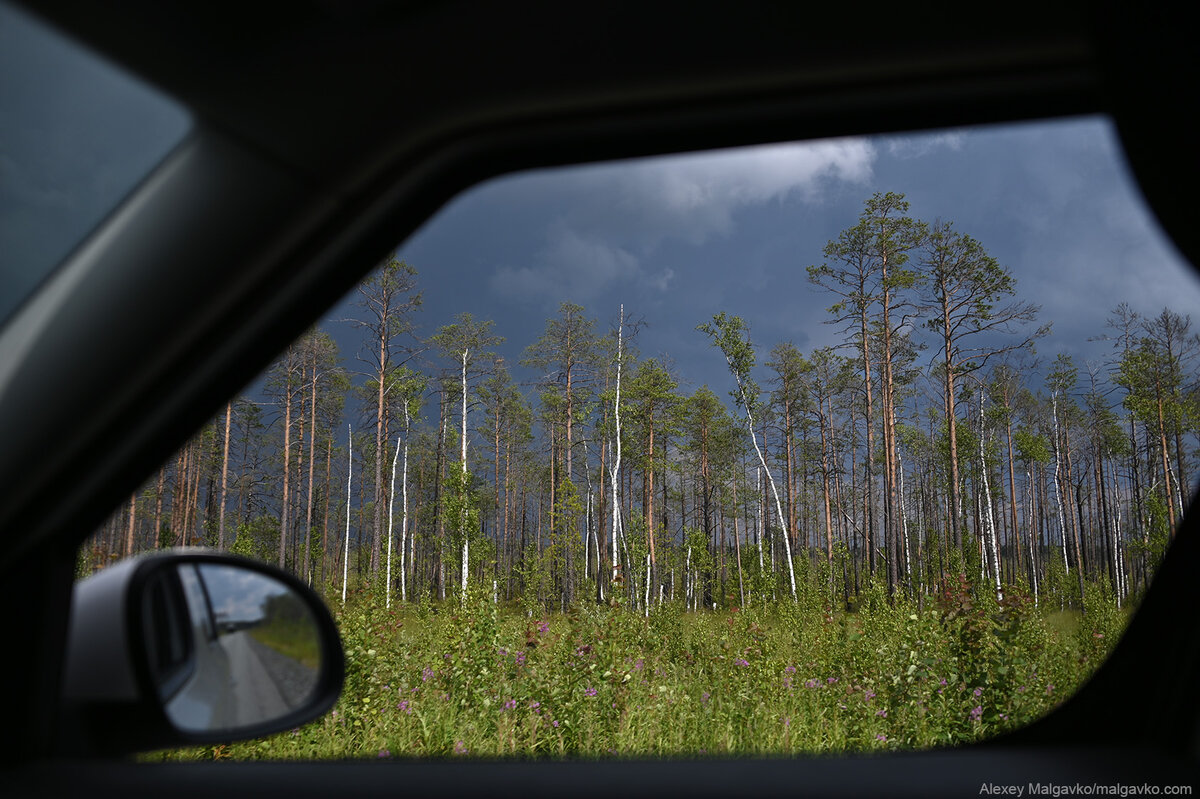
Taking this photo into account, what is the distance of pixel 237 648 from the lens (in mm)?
1201

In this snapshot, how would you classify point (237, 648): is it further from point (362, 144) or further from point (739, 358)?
point (739, 358)

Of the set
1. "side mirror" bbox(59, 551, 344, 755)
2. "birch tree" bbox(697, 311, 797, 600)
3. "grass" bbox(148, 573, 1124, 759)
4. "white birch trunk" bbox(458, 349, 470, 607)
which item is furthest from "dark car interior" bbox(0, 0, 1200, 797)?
"birch tree" bbox(697, 311, 797, 600)

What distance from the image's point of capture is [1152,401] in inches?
201

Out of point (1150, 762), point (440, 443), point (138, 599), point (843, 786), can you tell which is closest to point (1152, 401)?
point (1150, 762)

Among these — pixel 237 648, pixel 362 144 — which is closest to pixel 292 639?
pixel 237 648

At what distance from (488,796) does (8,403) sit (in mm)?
923

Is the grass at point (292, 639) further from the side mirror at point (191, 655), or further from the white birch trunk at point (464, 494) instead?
the white birch trunk at point (464, 494)

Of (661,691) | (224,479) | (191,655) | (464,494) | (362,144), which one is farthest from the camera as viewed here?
(224,479)

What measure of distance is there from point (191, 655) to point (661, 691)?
5946 mm

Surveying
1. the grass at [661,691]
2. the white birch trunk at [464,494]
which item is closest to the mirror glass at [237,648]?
the grass at [661,691]

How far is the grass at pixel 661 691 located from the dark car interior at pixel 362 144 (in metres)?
4.46

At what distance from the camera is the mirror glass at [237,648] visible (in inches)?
44.7

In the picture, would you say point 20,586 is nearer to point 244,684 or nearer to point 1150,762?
point 244,684

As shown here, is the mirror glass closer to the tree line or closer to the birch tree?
the tree line
